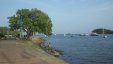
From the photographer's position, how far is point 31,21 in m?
84.2

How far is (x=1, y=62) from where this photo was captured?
97.9 feet

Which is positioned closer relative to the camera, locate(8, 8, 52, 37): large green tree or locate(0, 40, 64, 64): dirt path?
locate(0, 40, 64, 64): dirt path

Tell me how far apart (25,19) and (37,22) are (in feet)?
14.4

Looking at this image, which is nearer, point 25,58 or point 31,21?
point 25,58

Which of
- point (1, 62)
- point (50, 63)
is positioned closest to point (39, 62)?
point (50, 63)

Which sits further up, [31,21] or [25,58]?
[31,21]

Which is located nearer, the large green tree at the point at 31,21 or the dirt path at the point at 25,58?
the dirt path at the point at 25,58

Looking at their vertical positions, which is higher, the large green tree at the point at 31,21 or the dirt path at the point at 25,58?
the large green tree at the point at 31,21

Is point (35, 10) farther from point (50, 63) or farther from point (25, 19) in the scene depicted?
point (50, 63)

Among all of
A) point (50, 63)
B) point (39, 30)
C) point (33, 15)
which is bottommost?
point (50, 63)

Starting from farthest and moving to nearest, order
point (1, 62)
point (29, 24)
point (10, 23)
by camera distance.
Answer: point (10, 23) → point (29, 24) → point (1, 62)

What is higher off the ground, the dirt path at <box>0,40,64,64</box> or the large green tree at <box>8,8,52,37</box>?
the large green tree at <box>8,8,52,37</box>

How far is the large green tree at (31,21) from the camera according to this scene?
83.2m

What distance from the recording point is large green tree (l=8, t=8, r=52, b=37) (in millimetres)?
83150
